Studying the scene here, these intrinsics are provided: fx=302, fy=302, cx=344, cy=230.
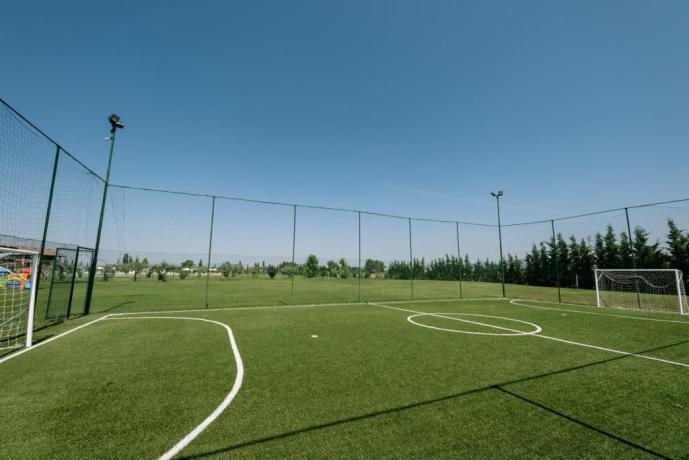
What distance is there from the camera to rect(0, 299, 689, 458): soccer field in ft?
8.39

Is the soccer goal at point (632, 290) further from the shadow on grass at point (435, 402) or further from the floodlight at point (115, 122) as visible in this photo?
the floodlight at point (115, 122)

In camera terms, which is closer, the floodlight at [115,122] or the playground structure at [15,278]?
the playground structure at [15,278]

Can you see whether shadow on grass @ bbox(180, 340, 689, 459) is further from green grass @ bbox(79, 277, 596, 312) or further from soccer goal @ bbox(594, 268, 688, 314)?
soccer goal @ bbox(594, 268, 688, 314)

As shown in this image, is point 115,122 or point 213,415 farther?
point 115,122

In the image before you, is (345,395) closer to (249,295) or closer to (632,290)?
(249,295)

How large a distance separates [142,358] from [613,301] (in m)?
19.9

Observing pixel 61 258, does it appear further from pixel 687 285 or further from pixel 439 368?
pixel 687 285

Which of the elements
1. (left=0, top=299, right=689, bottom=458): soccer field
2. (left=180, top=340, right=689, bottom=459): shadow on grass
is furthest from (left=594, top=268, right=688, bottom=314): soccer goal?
(left=180, top=340, right=689, bottom=459): shadow on grass

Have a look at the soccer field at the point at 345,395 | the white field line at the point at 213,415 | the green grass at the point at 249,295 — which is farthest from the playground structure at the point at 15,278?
the white field line at the point at 213,415

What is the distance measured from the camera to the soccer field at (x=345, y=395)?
2.56m

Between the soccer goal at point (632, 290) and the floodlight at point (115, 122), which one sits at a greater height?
the floodlight at point (115, 122)

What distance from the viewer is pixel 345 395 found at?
355cm

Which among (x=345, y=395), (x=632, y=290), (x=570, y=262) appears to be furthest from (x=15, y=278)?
(x=570, y=262)

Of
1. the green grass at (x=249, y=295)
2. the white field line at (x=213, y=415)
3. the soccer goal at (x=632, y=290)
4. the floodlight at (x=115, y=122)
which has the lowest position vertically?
the white field line at (x=213, y=415)
